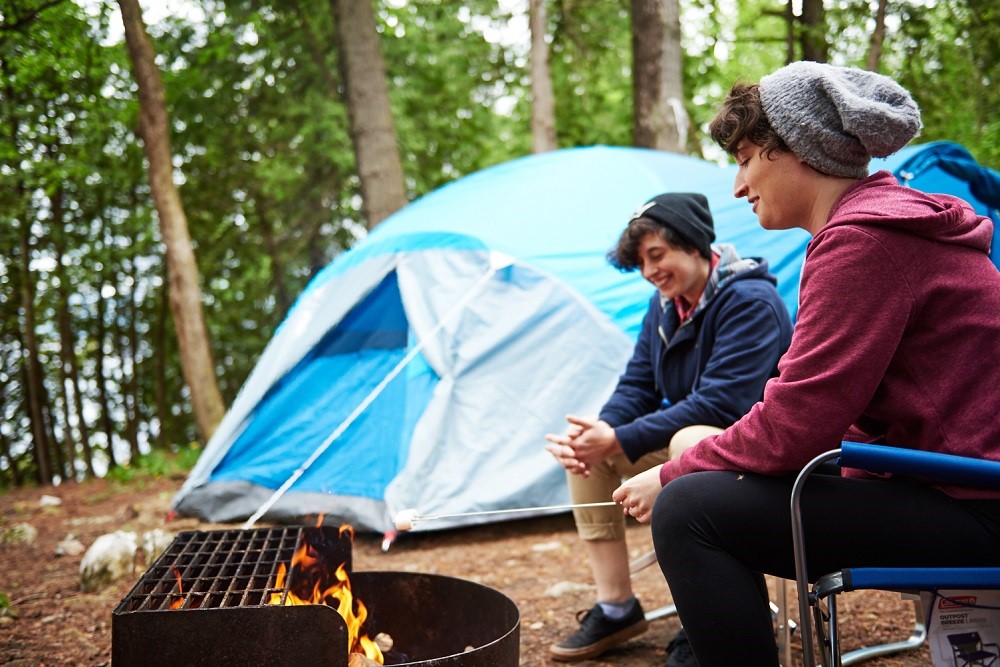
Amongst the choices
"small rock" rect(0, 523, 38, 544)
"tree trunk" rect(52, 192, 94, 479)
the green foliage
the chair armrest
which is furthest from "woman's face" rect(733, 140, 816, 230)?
"tree trunk" rect(52, 192, 94, 479)

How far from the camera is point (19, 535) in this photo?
480 centimetres

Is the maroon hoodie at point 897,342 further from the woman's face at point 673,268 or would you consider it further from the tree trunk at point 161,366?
the tree trunk at point 161,366

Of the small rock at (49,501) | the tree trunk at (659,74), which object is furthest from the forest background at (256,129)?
the small rock at (49,501)

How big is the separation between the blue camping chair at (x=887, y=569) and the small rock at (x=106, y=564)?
308 centimetres

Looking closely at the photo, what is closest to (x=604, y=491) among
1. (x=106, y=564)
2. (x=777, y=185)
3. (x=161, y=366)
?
(x=777, y=185)

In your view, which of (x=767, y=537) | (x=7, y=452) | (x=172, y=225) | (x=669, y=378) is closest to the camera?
(x=767, y=537)

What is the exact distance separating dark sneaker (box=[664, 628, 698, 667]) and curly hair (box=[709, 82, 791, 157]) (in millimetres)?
1349

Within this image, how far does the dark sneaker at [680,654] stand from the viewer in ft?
7.76

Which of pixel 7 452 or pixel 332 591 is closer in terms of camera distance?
pixel 332 591

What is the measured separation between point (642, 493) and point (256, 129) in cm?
984

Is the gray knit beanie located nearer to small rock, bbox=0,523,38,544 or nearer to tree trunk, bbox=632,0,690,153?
small rock, bbox=0,523,38,544

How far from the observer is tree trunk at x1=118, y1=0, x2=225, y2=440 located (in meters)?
6.36

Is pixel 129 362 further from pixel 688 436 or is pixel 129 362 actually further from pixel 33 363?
pixel 688 436

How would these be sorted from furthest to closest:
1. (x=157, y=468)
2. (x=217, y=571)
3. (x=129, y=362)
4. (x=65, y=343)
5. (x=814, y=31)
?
1. (x=129, y=362)
2. (x=65, y=343)
3. (x=157, y=468)
4. (x=814, y=31)
5. (x=217, y=571)
